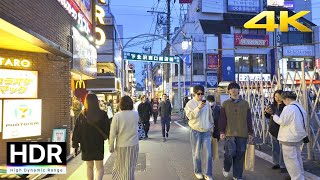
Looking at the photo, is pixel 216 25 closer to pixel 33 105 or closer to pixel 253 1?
pixel 253 1

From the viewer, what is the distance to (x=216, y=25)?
4253 cm

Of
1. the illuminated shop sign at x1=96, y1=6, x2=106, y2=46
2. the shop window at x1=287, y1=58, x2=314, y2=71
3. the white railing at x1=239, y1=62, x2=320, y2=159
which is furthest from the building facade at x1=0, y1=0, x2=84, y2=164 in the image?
the shop window at x1=287, y1=58, x2=314, y2=71

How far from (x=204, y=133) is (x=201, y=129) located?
128 millimetres

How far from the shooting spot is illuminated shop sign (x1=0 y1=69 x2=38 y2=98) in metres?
8.74

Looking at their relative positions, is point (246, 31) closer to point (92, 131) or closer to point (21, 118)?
point (21, 118)

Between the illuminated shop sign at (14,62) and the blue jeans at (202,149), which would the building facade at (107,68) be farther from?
the blue jeans at (202,149)

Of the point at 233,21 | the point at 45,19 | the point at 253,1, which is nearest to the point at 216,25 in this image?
the point at 233,21

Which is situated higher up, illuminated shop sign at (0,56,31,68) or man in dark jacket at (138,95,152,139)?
illuminated shop sign at (0,56,31,68)

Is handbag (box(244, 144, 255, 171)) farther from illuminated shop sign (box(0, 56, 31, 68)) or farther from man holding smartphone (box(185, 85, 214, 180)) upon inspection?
illuminated shop sign (box(0, 56, 31, 68))

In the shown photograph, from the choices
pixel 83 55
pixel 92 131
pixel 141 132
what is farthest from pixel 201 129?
pixel 141 132

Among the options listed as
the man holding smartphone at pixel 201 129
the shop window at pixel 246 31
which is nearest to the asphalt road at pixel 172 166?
the man holding smartphone at pixel 201 129

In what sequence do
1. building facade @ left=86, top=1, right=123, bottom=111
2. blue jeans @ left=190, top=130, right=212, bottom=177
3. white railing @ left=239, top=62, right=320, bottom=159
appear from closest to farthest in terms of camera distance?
blue jeans @ left=190, top=130, right=212, bottom=177 < white railing @ left=239, top=62, right=320, bottom=159 < building facade @ left=86, top=1, right=123, bottom=111

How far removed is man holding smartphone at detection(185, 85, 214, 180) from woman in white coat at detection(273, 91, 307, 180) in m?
1.41

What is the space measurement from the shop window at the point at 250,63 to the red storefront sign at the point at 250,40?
68.4 inches
